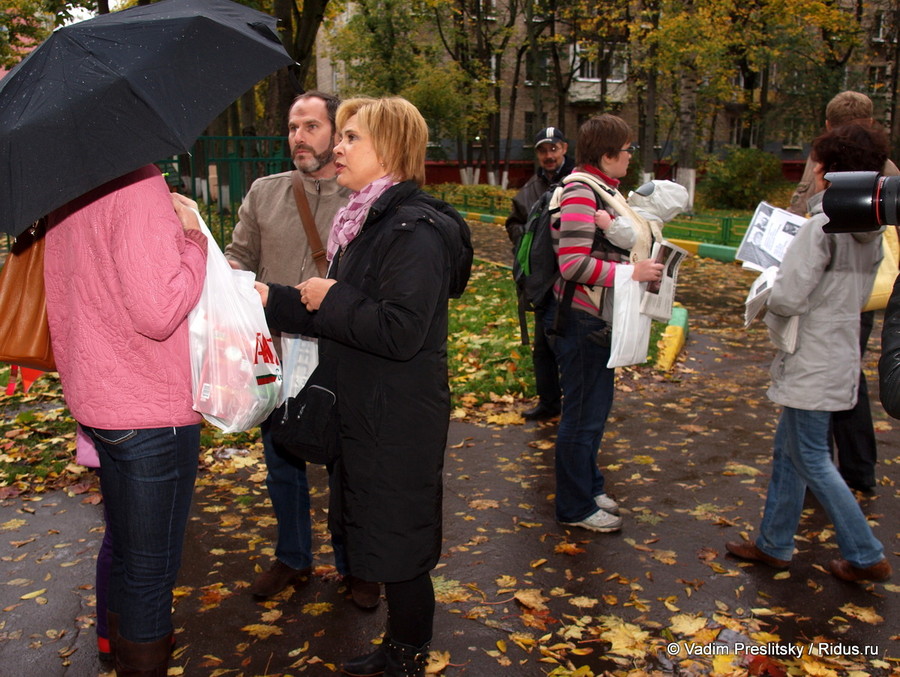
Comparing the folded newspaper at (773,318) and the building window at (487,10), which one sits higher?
the building window at (487,10)

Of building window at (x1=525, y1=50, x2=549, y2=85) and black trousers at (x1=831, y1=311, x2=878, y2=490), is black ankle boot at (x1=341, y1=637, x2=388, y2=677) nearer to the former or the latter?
black trousers at (x1=831, y1=311, x2=878, y2=490)

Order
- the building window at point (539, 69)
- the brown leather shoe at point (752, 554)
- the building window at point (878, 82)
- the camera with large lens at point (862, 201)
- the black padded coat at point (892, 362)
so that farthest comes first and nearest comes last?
the building window at point (539, 69), the building window at point (878, 82), the brown leather shoe at point (752, 554), the camera with large lens at point (862, 201), the black padded coat at point (892, 362)

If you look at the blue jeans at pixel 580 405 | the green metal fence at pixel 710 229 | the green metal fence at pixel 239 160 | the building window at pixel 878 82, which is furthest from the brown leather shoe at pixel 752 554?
the building window at pixel 878 82

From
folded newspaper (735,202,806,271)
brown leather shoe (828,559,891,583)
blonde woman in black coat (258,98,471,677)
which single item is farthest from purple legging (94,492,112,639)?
brown leather shoe (828,559,891,583)

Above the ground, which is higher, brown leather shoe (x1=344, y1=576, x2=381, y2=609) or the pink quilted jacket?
the pink quilted jacket

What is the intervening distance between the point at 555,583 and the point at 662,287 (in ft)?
4.99

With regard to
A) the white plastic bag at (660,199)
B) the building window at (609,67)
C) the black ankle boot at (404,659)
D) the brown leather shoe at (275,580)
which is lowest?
the brown leather shoe at (275,580)

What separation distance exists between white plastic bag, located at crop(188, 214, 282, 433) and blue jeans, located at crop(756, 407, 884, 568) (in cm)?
237

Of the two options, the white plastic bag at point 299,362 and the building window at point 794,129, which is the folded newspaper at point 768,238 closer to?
the white plastic bag at point 299,362

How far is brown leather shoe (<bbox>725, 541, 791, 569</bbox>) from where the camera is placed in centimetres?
405

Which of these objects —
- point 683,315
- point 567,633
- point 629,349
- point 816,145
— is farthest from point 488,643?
point 683,315

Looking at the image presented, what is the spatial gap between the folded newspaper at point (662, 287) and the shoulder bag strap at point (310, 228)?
159cm

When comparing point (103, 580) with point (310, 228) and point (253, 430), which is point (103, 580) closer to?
point (310, 228)

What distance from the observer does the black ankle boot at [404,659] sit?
3.04m
